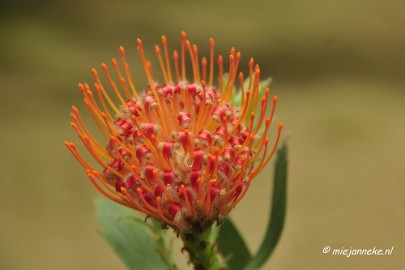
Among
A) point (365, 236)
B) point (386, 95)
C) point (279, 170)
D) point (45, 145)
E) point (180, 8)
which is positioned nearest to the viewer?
point (279, 170)

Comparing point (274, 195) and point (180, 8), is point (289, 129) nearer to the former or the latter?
point (180, 8)

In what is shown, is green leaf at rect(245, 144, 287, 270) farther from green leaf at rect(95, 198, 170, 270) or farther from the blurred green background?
the blurred green background

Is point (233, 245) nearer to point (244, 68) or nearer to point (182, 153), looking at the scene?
point (182, 153)

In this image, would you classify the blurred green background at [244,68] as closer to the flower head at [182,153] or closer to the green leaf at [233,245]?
the green leaf at [233,245]

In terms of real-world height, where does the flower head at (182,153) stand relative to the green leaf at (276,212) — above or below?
above

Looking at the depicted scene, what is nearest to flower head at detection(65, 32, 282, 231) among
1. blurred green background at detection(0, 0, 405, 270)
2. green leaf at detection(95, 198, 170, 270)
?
green leaf at detection(95, 198, 170, 270)

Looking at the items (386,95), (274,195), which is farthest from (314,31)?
(274,195)

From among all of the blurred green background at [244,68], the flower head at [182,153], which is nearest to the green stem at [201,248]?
the flower head at [182,153]

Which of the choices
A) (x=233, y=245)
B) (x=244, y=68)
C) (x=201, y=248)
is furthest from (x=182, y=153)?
(x=244, y=68)
